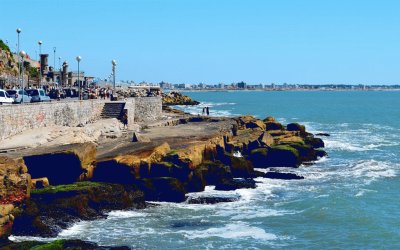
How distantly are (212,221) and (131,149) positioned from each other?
789cm

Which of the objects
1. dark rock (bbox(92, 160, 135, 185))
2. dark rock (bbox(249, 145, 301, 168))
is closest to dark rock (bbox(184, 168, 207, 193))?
dark rock (bbox(92, 160, 135, 185))

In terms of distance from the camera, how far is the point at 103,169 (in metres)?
30.6

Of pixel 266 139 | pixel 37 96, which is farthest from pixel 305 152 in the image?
pixel 37 96

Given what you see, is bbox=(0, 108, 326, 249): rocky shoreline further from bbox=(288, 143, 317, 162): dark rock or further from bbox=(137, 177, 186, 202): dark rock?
bbox=(288, 143, 317, 162): dark rock

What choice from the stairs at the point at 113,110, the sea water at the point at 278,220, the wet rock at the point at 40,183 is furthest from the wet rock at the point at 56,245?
the stairs at the point at 113,110

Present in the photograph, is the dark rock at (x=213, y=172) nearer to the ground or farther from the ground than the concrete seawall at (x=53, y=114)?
nearer to the ground

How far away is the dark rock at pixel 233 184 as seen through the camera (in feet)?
110

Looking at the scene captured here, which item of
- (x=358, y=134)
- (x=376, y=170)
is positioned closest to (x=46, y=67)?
(x=358, y=134)

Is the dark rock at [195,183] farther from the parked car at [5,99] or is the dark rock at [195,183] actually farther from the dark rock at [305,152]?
the dark rock at [305,152]

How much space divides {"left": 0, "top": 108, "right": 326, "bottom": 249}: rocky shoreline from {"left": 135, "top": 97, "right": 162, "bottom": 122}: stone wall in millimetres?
13047

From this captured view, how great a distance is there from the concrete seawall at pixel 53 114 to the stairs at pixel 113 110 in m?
0.32

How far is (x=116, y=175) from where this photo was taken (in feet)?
100

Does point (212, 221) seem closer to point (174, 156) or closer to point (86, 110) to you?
point (174, 156)

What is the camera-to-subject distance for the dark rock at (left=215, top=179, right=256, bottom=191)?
33.7m
